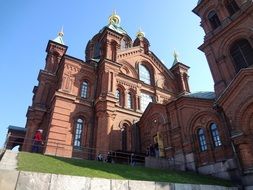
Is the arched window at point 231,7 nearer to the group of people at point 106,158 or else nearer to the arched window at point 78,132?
the group of people at point 106,158

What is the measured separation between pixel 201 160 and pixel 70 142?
10942 millimetres

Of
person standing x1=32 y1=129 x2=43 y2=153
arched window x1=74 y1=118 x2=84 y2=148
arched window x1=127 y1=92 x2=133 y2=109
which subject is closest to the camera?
person standing x1=32 y1=129 x2=43 y2=153

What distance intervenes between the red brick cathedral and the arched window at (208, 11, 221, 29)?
94mm

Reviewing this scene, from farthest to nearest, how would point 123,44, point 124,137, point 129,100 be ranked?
point 123,44 → point 129,100 → point 124,137

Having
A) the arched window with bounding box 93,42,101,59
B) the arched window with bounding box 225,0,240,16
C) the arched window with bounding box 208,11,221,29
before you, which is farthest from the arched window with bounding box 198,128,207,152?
the arched window with bounding box 93,42,101,59

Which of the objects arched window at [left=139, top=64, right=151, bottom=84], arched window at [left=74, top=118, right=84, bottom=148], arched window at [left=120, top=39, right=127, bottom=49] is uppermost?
arched window at [left=120, top=39, right=127, bottom=49]

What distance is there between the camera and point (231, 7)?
66.8 ft

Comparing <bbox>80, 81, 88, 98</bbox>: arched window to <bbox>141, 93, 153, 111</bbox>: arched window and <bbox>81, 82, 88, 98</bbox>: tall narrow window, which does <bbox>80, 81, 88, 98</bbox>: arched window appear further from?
<bbox>141, 93, 153, 111</bbox>: arched window

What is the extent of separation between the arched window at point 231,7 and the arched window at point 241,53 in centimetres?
376

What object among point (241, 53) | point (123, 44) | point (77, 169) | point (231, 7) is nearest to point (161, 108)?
point (241, 53)

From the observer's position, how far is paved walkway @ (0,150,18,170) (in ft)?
A: 27.2

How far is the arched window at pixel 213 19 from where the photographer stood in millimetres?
21177

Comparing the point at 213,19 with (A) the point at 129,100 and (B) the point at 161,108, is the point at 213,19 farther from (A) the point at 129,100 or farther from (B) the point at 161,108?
(A) the point at 129,100

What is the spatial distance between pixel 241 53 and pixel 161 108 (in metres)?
8.15
